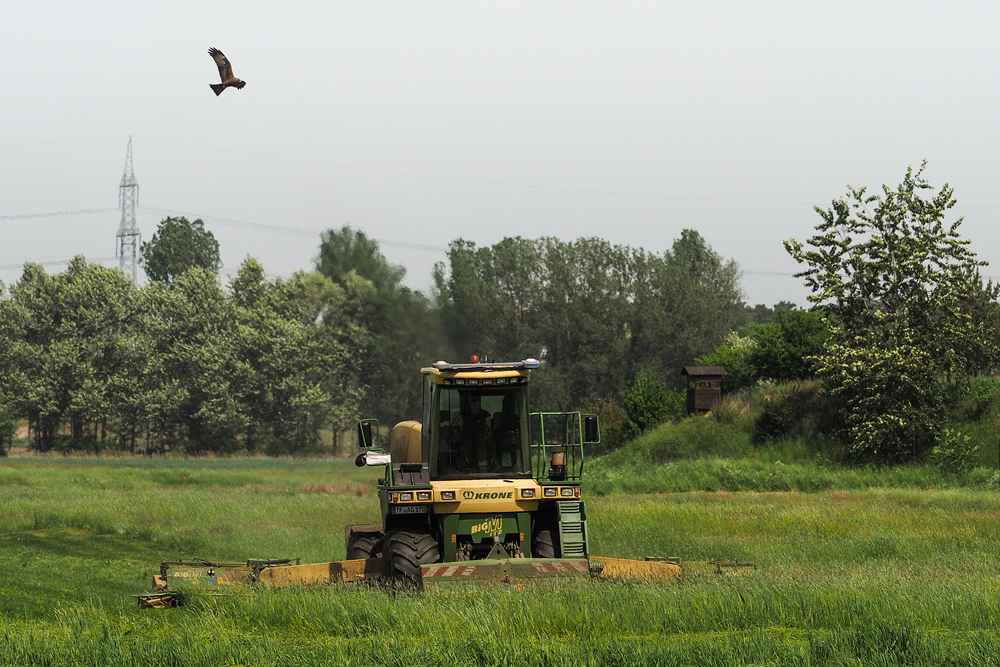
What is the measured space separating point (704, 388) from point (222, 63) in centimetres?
4148

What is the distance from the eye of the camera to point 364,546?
1866cm

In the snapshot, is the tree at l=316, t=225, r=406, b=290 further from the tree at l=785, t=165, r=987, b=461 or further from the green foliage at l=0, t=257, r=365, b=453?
the tree at l=785, t=165, r=987, b=461

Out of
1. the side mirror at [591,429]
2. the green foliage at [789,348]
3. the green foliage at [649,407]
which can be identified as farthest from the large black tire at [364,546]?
the green foliage at [649,407]

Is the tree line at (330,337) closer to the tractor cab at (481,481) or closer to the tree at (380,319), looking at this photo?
the tree at (380,319)

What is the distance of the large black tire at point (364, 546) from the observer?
18.2 m

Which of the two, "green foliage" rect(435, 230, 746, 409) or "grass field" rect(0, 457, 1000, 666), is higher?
"green foliage" rect(435, 230, 746, 409)

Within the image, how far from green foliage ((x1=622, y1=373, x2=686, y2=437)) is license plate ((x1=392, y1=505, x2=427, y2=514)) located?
47.0m

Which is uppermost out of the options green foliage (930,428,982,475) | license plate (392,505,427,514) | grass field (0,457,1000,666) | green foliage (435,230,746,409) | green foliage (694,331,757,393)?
green foliage (435,230,746,409)

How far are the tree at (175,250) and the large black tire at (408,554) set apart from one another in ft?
337

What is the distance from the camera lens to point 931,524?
90.9ft

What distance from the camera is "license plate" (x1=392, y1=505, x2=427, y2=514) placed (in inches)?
626

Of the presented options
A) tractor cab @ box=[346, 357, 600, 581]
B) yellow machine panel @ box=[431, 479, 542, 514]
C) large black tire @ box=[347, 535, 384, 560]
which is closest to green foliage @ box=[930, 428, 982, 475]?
large black tire @ box=[347, 535, 384, 560]

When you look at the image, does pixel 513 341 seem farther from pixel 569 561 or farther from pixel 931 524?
pixel 569 561

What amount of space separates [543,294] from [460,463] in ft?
280
